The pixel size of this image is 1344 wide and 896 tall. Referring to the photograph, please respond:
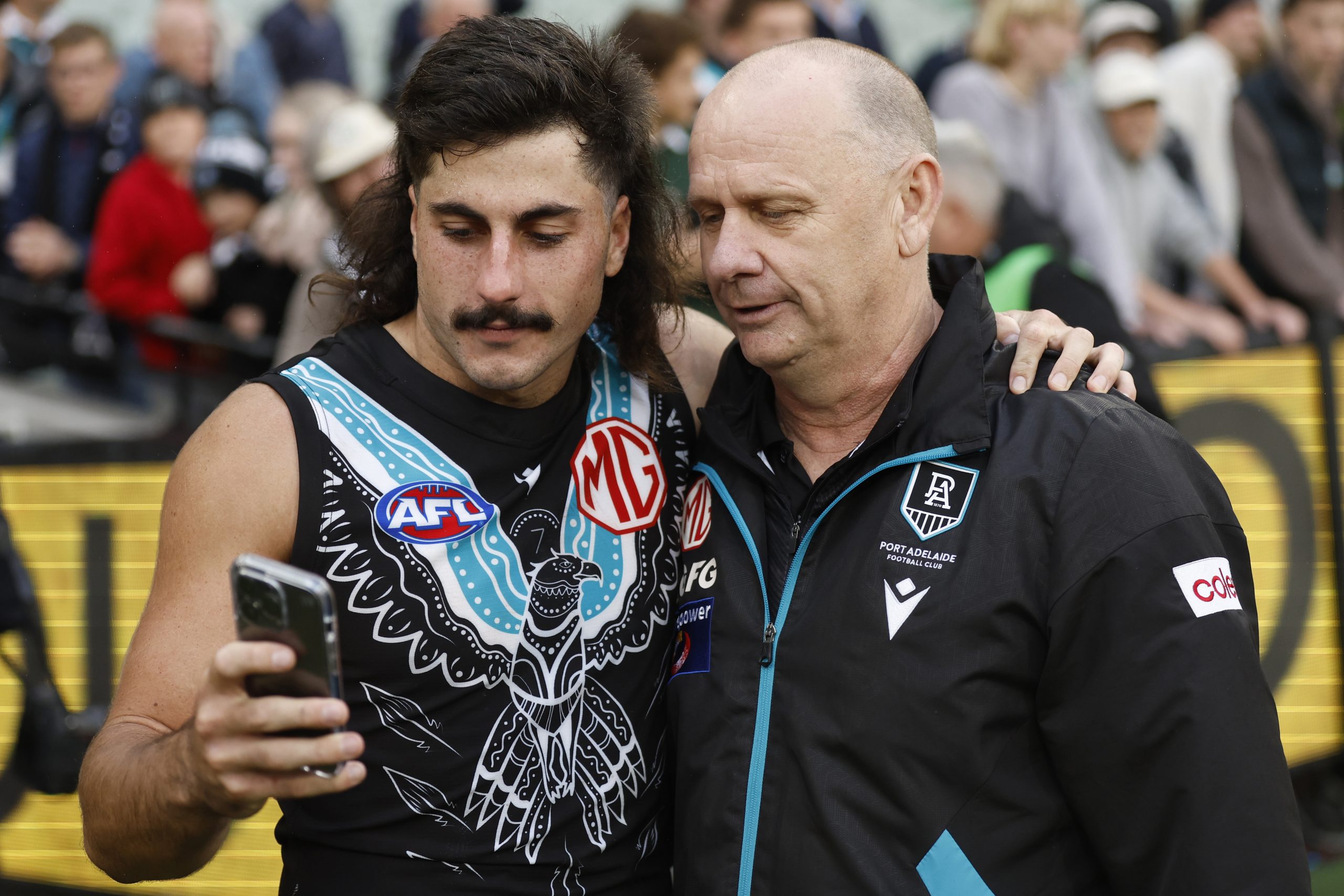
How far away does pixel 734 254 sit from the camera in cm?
271

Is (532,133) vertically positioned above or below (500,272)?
above

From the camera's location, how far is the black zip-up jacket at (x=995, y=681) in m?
2.34

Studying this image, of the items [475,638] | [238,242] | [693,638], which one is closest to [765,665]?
[693,638]

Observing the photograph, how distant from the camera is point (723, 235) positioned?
273 centimetres

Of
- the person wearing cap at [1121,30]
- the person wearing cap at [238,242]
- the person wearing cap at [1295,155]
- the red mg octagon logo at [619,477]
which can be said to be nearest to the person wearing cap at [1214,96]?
the person wearing cap at [1295,155]

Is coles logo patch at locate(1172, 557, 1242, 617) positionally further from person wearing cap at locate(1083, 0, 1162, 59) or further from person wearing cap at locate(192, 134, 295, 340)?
person wearing cap at locate(1083, 0, 1162, 59)

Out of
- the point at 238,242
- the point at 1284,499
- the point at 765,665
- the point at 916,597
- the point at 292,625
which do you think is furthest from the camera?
the point at 238,242

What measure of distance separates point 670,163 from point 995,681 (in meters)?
3.22

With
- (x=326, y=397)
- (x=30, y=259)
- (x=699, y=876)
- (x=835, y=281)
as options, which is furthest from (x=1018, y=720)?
(x=30, y=259)

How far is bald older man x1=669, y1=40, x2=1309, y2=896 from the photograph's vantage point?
2.36 meters

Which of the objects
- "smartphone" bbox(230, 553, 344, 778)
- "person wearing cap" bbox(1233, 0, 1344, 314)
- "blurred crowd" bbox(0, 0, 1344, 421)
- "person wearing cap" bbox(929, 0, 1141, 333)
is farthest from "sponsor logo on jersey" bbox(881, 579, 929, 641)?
"person wearing cap" bbox(1233, 0, 1344, 314)

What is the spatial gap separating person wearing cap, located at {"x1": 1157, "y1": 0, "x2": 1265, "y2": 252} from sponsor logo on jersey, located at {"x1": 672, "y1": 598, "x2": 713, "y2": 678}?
5.78 m

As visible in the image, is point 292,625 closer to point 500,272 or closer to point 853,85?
point 500,272

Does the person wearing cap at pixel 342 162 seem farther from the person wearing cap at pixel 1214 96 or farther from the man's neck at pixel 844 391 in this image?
the person wearing cap at pixel 1214 96
